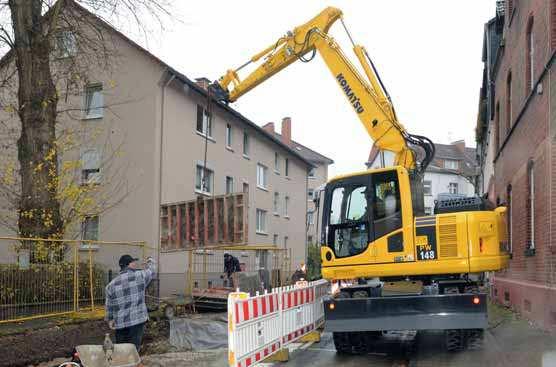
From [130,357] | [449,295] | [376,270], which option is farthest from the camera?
[376,270]

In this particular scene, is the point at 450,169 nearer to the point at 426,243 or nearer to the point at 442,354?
the point at 442,354

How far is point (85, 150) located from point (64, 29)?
888 cm

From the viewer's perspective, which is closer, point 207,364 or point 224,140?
point 207,364

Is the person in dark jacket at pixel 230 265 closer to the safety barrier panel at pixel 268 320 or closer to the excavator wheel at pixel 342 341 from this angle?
the safety barrier panel at pixel 268 320

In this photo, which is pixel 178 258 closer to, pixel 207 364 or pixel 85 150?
pixel 85 150

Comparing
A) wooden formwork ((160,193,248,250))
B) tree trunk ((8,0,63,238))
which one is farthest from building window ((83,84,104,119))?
tree trunk ((8,0,63,238))

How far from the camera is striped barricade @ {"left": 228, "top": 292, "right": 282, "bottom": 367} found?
7.47 meters

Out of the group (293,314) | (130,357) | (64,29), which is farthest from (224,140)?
(130,357)

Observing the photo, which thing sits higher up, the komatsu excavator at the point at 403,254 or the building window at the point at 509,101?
the building window at the point at 509,101

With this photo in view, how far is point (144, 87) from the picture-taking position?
23.0 m

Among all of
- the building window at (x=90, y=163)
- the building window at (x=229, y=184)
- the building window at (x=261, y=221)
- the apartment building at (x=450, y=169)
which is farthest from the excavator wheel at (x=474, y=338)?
the apartment building at (x=450, y=169)

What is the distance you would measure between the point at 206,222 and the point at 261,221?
64.2 ft

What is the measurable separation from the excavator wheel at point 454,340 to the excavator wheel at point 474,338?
0.66 feet

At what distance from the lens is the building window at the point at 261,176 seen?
34013 millimetres
